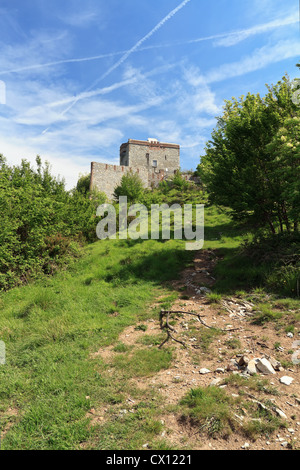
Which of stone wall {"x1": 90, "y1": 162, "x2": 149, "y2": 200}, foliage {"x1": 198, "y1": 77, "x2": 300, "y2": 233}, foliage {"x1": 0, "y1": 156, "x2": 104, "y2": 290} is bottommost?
foliage {"x1": 0, "y1": 156, "x2": 104, "y2": 290}

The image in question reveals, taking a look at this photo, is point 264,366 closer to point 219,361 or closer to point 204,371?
point 219,361

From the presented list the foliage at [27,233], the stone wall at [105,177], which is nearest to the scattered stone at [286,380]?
the foliage at [27,233]

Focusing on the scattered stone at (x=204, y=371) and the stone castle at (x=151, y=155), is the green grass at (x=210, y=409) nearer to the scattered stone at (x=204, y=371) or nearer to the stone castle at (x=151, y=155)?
the scattered stone at (x=204, y=371)

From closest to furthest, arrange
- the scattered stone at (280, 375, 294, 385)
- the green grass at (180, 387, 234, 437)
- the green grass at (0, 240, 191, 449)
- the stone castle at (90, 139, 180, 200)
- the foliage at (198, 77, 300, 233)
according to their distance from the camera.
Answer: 1. the green grass at (180, 387, 234, 437)
2. the green grass at (0, 240, 191, 449)
3. the scattered stone at (280, 375, 294, 385)
4. the foliage at (198, 77, 300, 233)
5. the stone castle at (90, 139, 180, 200)

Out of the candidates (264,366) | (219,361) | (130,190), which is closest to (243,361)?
(264,366)

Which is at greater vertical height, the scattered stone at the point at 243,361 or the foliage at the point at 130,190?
the foliage at the point at 130,190

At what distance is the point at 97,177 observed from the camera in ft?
124

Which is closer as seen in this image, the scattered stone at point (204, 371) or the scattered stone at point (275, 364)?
the scattered stone at point (275, 364)

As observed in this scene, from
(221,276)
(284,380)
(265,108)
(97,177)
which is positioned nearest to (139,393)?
(284,380)

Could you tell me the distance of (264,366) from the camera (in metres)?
4.47

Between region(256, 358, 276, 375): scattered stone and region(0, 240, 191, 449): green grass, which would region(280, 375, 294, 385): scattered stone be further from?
region(0, 240, 191, 449): green grass

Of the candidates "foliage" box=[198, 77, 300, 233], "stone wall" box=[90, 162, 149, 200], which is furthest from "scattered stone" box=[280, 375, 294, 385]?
"stone wall" box=[90, 162, 149, 200]

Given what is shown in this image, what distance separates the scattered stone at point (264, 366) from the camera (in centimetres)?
439

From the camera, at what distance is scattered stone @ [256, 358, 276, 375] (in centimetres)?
439
